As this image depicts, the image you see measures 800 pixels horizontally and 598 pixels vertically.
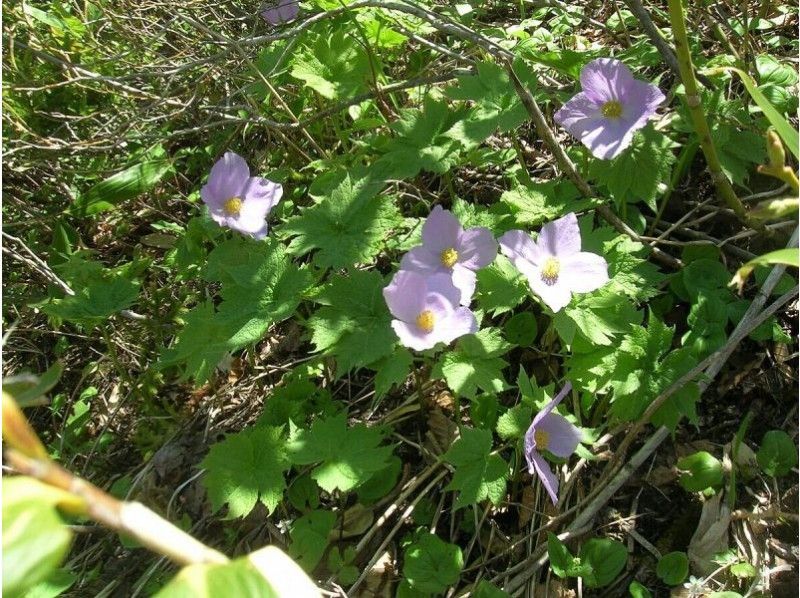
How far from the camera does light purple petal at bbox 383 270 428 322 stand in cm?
Answer: 149

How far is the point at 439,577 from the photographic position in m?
1.55

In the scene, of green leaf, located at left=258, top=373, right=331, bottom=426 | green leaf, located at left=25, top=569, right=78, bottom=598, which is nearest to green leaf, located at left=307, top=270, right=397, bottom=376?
green leaf, located at left=258, top=373, right=331, bottom=426

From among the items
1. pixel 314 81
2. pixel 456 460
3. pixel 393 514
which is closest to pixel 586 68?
pixel 314 81

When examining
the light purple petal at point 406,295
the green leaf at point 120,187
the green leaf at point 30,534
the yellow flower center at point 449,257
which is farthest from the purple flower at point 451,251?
the green leaf at point 30,534

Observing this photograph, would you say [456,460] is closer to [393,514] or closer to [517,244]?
[393,514]

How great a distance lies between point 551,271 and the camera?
5.00 ft

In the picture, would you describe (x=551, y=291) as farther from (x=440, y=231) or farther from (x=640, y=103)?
(x=640, y=103)

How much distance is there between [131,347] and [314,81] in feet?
3.21

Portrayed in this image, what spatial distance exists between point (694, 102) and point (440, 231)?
0.57m

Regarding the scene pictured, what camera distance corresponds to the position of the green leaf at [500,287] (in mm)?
1581

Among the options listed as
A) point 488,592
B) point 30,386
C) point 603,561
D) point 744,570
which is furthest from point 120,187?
point 744,570

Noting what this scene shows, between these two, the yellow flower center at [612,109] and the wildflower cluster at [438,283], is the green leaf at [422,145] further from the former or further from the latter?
the yellow flower center at [612,109]

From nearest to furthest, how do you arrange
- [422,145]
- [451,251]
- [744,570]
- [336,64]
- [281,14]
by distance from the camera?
[744,570] < [451,251] < [422,145] < [336,64] < [281,14]

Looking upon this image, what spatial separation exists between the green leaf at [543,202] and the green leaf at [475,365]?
1.03ft
